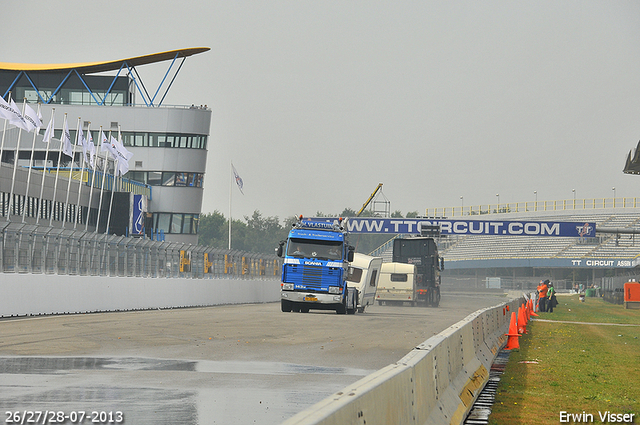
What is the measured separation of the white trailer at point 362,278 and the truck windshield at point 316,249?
19.8 ft

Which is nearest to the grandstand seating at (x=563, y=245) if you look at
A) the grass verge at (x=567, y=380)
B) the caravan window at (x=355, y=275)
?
the caravan window at (x=355, y=275)

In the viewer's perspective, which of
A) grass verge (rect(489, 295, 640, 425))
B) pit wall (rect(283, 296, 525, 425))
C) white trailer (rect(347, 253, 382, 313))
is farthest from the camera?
white trailer (rect(347, 253, 382, 313))

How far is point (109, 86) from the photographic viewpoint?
78.1 m

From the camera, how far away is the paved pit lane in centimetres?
846

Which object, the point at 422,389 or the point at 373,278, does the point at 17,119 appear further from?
the point at 422,389

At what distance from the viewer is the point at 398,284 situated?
5181 centimetres

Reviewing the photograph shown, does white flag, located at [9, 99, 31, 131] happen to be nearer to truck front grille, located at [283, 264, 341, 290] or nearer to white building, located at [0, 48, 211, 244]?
truck front grille, located at [283, 264, 341, 290]

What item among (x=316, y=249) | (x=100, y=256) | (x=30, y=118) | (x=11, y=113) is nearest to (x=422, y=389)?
(x=100, y=256)

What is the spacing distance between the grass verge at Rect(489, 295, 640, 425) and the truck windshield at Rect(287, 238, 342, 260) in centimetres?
1022

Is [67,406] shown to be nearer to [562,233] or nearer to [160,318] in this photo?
[160,318]

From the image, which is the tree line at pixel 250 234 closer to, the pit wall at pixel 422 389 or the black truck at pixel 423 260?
the black truck at pixel 423 260

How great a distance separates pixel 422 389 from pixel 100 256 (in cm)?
2323

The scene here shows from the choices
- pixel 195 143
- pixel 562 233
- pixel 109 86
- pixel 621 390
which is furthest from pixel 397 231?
pixel 621 390

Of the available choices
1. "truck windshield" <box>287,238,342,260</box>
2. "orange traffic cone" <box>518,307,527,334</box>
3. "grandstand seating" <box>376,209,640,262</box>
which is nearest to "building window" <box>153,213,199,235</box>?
"grandstand seating" <box>376,209,640,262</box>
